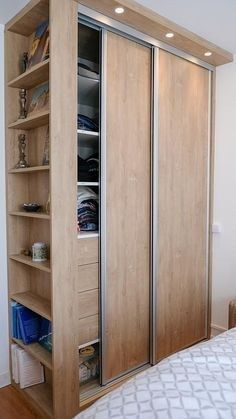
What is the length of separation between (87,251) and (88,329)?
501mm

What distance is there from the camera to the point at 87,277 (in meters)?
1.96

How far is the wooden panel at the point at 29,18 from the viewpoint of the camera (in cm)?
176

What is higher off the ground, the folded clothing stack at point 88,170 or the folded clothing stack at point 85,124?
the folded clothing stack at point 85,124

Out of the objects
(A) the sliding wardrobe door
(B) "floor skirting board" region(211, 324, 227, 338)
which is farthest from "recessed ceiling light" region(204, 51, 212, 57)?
(B) "floor skirting board" region(211, 324, 227, 338)

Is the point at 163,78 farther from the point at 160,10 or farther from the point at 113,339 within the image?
the point at 113,339

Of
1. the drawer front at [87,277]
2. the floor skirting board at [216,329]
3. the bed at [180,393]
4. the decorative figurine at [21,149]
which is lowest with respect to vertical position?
the floor skirting board at [216,329]

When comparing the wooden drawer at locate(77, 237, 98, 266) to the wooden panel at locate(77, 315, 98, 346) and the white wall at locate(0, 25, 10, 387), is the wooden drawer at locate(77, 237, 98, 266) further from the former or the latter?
the white wall at locate(0, 25, 10, 387)

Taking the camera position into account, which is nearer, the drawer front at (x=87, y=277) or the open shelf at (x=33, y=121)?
the open shelf at (x=33, y=121)

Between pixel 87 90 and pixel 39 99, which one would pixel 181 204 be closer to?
pixel 87 90

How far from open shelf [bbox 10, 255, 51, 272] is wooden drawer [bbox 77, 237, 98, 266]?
0.21m

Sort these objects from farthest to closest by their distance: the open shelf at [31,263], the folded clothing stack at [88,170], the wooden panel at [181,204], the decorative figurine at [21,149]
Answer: the wooden panel at [181,204], the decorative figurine at [21,149], the folded clothing stack at [88,170], the open shelf at [31,263]

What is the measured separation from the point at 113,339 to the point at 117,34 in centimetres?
201

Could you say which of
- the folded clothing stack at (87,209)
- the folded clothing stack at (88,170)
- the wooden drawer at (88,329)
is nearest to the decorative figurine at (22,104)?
the folded clothing stack at (88,170)

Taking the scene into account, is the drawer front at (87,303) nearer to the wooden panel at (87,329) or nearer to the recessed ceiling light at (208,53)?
the wooden panel at (87,329)
